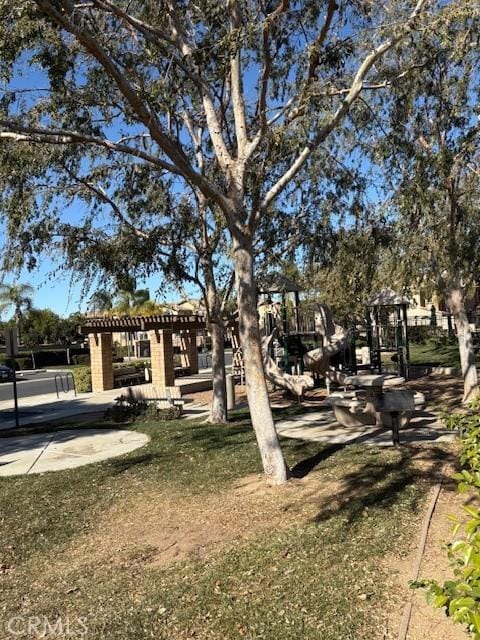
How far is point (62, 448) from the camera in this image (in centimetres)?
1095

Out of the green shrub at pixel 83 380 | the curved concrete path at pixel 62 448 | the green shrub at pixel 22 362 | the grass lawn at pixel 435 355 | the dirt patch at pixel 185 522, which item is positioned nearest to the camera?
the dirt patch at pixel 185 522

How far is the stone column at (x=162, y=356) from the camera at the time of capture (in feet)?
66.6

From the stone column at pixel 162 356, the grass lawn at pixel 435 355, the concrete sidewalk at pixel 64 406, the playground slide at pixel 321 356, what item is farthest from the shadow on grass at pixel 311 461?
the grass lawn at pixel 435 355

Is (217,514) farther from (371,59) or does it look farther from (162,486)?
(371,59)

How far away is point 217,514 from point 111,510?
1349 millimetres

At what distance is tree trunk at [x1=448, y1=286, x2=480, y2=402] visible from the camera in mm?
12367

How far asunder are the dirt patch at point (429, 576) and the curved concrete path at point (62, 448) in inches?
222

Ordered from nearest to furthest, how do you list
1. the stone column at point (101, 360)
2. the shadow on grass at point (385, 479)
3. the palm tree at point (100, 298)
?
the shadow on grass at point (385, 479)
the palm tree at point (100, 298)
the stone column at point (101, 360)

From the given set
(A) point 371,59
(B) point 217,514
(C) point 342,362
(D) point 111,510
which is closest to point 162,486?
(D) point 111,510

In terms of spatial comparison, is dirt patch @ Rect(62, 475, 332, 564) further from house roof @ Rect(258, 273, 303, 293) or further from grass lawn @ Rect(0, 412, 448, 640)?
house roof @ Rect(258, 273, 303, 293)

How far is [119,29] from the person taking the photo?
9.06 m

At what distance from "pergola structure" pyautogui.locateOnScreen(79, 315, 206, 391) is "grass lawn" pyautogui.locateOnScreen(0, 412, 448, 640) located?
11.5m

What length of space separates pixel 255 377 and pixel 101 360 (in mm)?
15390
